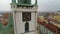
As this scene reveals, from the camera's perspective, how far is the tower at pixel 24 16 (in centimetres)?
275

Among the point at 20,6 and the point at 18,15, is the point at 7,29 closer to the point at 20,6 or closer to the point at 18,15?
the point at 18,15

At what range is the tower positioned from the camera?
2.75 metres

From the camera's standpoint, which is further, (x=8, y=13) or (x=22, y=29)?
(x=22, y=29)

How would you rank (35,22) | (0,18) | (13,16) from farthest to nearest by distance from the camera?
(35,22) < (13,16) < (0,18)

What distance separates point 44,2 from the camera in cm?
282

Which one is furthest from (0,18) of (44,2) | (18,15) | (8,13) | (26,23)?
(44,2)

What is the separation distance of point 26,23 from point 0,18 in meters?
0.66

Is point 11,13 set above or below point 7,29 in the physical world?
above

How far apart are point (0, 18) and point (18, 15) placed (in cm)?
43

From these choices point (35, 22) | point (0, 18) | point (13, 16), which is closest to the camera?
point (0, 18)

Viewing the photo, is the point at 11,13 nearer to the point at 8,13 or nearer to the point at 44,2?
the point at 8,13

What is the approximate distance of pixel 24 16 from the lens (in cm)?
287

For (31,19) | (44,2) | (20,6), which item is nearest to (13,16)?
(20,6)

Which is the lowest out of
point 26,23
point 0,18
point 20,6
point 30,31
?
point 30,31
